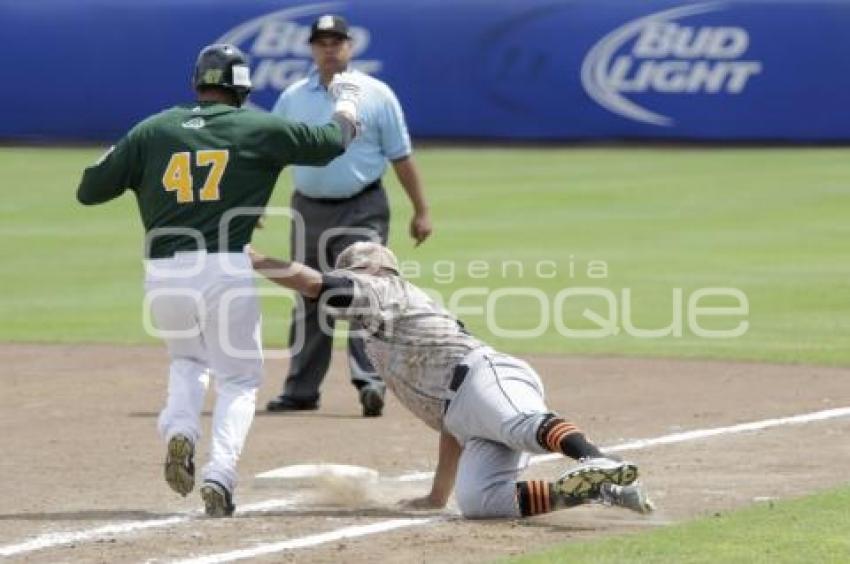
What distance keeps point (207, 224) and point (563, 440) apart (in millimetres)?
1679

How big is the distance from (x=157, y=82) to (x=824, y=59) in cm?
1036

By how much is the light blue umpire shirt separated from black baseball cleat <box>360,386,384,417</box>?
1.13 metres

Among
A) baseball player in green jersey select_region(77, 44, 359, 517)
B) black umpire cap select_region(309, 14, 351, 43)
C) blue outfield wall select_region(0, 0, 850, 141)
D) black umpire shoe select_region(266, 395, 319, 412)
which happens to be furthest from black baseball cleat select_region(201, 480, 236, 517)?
blue outfield wall select_region(0, 0, 850, 141)

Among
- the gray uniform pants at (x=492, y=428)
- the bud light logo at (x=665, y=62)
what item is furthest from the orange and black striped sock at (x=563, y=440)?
the bud light logo at (x=665, y=62)

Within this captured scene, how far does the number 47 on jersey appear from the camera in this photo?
8.52 m

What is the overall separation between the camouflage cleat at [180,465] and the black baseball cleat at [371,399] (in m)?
3.04

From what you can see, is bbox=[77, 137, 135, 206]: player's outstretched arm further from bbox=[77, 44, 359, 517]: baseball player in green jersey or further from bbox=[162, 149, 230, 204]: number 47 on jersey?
bbox=[162, 149, 230, 204]: number 47 on jersey

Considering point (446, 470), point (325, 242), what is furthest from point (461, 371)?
point (325, 242)

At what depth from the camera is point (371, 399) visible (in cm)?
1143

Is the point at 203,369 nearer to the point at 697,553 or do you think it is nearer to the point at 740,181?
the point at 697,553

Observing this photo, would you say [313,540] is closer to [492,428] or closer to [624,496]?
[492,428]

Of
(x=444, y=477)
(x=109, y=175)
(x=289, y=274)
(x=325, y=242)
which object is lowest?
(x=444, y=477)

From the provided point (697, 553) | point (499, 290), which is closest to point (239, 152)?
point (697, 553)

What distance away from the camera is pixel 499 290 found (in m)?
17.2
